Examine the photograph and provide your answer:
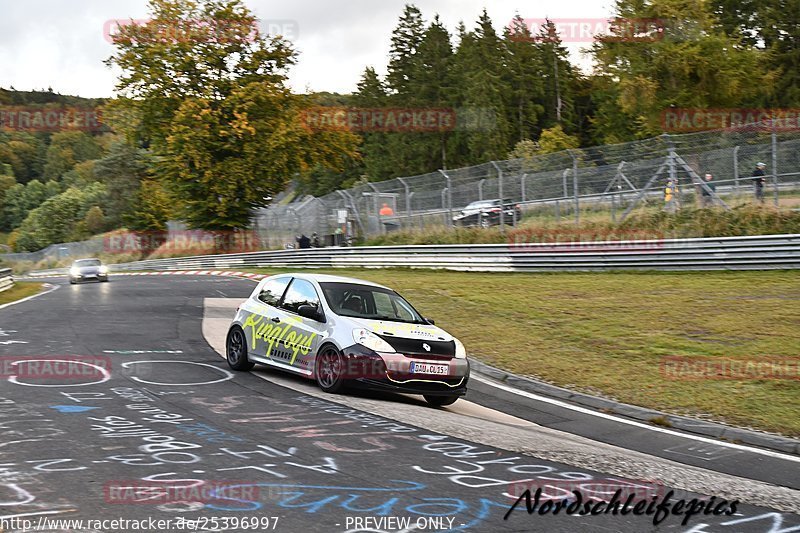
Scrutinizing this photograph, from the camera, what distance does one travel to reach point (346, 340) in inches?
406

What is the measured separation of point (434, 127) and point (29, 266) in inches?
1814

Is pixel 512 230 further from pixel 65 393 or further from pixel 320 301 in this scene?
pixel 65 393

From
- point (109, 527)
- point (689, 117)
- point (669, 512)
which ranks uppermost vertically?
point (689, 117)

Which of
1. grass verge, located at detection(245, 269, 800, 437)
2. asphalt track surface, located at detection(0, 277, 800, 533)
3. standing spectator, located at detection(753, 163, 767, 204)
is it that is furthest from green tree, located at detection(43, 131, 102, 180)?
asphalt track surface, located at detection(0, 277, 800, 533)

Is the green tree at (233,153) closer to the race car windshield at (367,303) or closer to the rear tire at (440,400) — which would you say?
the race car windshield at (367,303)

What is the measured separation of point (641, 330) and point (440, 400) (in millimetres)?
5694

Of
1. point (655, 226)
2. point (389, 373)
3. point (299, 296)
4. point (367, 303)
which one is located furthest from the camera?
point (655, 226)

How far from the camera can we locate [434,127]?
261 feet

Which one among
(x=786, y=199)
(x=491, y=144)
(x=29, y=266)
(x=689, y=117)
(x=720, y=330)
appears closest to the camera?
(x=720, y=330)

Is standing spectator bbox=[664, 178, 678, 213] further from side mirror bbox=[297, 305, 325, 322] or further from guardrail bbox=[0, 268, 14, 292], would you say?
guardrail bbox=[0, 268, 14, 292]

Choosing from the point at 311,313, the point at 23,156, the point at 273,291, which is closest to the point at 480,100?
the point at 273,291

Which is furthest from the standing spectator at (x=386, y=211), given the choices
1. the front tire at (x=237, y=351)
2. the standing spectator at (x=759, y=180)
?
the front tire at (x=237, y=351)

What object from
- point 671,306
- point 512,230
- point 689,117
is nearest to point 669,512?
point 671,306

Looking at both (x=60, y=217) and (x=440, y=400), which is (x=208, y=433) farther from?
(x=60, y=217)
